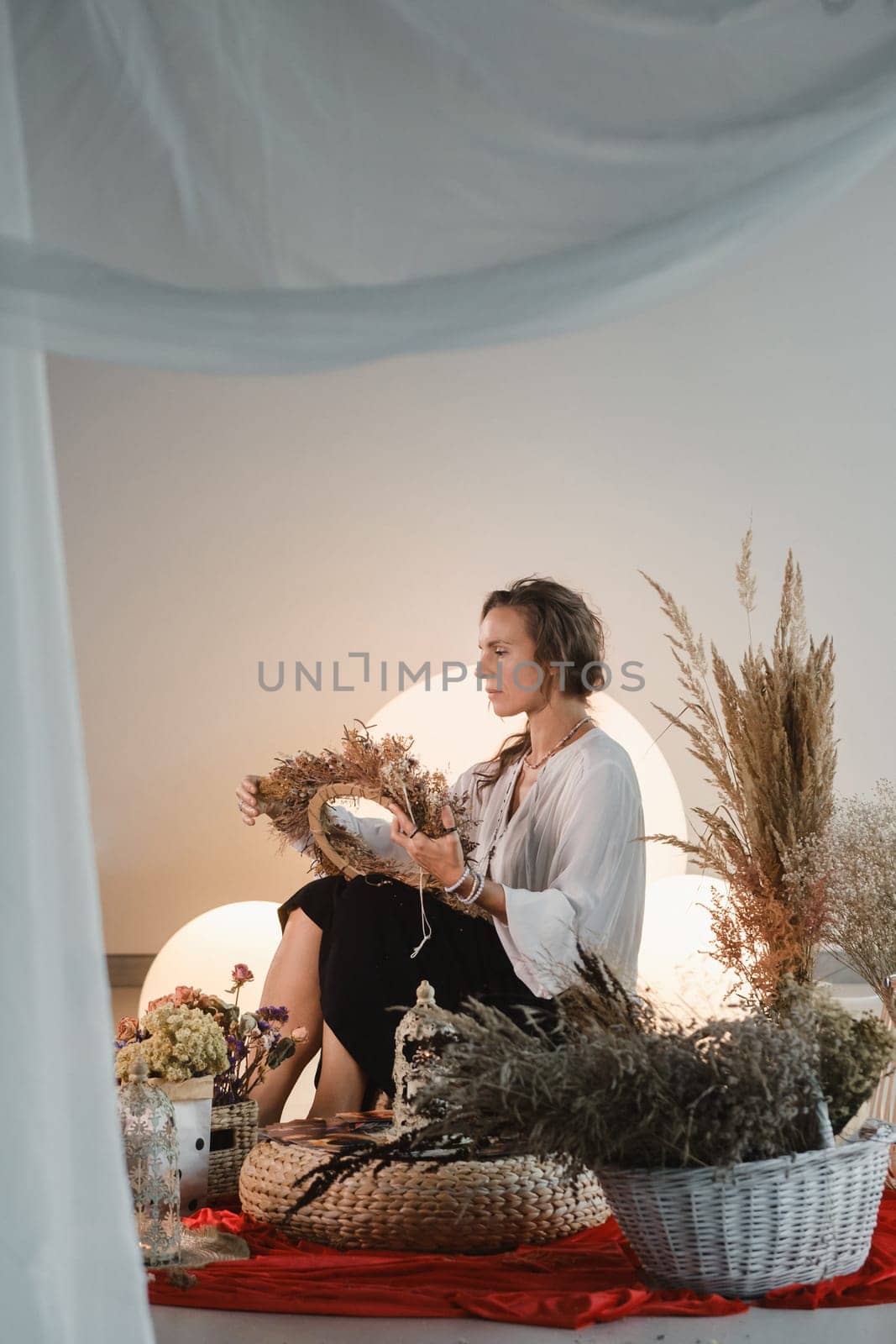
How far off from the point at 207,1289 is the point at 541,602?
5.07ft

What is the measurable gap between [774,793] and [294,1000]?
1062 millimetres

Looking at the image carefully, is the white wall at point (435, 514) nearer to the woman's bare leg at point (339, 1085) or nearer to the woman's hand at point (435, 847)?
the woman's bare leg at point (339, 1085)

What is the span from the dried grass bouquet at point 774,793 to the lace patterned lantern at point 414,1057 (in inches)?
22.9

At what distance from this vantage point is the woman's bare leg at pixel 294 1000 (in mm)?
2662

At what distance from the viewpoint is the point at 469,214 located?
133 centimetres

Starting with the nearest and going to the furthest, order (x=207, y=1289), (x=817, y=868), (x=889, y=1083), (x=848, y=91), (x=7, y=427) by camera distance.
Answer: (x=7, y=427)
(x=848, y=91)
(x=207, y=1289)
(x=817, y=868)
(x=889, y=1083)

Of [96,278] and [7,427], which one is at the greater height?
[96,278]

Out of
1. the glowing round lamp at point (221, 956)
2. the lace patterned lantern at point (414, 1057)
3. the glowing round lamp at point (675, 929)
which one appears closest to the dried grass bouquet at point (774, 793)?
the glowing round lamp at point (675, 929)

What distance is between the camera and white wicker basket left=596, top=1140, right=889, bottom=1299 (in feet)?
5.43

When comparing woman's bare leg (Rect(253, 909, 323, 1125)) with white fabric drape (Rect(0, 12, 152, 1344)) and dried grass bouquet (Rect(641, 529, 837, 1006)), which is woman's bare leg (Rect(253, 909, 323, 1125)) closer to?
dried grass bouquet (Rect(641, 529, 837, 1006))

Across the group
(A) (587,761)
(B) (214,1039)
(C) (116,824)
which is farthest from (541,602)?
(C) (116,824)

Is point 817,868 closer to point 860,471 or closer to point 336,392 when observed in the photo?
point 860,471

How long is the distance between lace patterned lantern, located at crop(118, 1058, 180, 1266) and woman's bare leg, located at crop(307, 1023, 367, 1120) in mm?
585

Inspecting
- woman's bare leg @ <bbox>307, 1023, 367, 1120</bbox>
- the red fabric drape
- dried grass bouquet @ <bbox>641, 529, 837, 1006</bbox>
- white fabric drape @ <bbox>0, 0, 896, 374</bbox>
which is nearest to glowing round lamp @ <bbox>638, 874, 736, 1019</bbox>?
dried grass bouquet @ <bbox>641, 529, 837, 1006</bbox>
